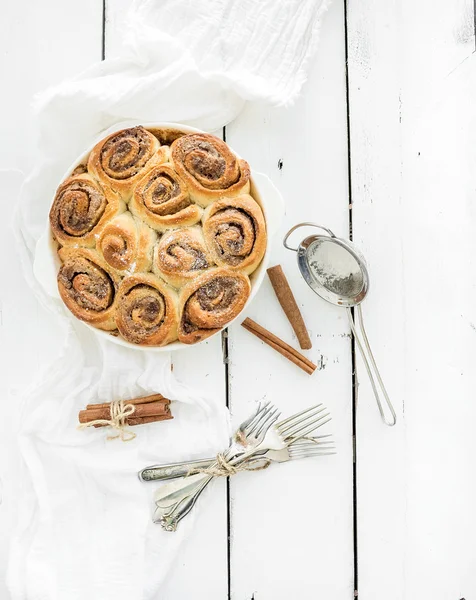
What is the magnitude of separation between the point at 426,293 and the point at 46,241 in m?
0.90

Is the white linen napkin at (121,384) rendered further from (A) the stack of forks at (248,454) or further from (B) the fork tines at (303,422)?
(B) the fork tines at (303,422)

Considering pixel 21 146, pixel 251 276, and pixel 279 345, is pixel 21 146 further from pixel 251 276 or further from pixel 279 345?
pixel 279 345

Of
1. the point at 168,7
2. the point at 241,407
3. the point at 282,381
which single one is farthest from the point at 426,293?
the point at 168,7

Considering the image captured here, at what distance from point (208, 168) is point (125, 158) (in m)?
0.17

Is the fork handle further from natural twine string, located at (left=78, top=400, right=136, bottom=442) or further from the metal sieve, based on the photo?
the metal sieve

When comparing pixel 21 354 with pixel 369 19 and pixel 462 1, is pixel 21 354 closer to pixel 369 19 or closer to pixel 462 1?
pixel 369 19

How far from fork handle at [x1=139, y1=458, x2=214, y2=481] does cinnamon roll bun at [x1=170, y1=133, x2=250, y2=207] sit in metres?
0.60

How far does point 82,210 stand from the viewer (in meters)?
1.31

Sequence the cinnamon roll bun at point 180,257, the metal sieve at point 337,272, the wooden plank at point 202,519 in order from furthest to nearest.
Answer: the wooden plank at point 202,519 < the metal sieve at point 337,272 < the cinnamon roll bun at point 180,257

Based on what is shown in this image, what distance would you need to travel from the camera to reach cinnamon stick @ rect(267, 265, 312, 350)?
148 cm

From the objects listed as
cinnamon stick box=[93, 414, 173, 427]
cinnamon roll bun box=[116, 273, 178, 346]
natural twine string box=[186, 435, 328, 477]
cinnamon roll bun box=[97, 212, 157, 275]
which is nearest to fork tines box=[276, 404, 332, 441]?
natural twine string box=[186, 435, 328, 477]

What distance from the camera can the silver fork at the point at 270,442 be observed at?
147cm

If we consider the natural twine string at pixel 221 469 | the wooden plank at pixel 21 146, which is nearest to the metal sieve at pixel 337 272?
the natural twine string at pixel 221 469

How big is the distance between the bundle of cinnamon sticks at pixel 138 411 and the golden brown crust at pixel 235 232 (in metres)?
0.38
